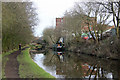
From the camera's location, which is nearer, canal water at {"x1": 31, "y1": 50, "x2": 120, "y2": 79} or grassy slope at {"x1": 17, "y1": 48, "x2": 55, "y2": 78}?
grassy slope at {"x1": 17, "y1": 48, "x2": 55, "y2": 78}

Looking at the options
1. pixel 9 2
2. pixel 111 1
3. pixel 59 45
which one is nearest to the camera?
pixel 9 2

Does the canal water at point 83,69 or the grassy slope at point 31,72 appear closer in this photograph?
the grassy slope at point 31,72

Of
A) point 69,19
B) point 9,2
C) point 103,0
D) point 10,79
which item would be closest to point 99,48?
point 103,0

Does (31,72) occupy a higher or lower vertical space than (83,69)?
higher

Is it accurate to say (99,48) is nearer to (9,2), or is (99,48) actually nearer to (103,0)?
(103,0)

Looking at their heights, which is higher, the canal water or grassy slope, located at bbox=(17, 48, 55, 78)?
grassy slope, located at bbox=(17, 48, 55, 78)

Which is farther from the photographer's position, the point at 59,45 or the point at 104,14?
the point at 59,45

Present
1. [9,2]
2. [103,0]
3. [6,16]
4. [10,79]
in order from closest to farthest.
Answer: [10,79], [6,16], [9,2], [103,0]

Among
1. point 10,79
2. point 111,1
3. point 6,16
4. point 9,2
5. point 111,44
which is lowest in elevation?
point 10,79

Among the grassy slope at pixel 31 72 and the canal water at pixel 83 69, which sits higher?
the grassy slope at pixel 31 72

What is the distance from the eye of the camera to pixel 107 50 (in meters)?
24.0

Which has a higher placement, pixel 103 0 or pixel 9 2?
pixel 103 0

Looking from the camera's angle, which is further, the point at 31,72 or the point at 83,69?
the point at 83,69

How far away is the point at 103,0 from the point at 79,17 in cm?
768
